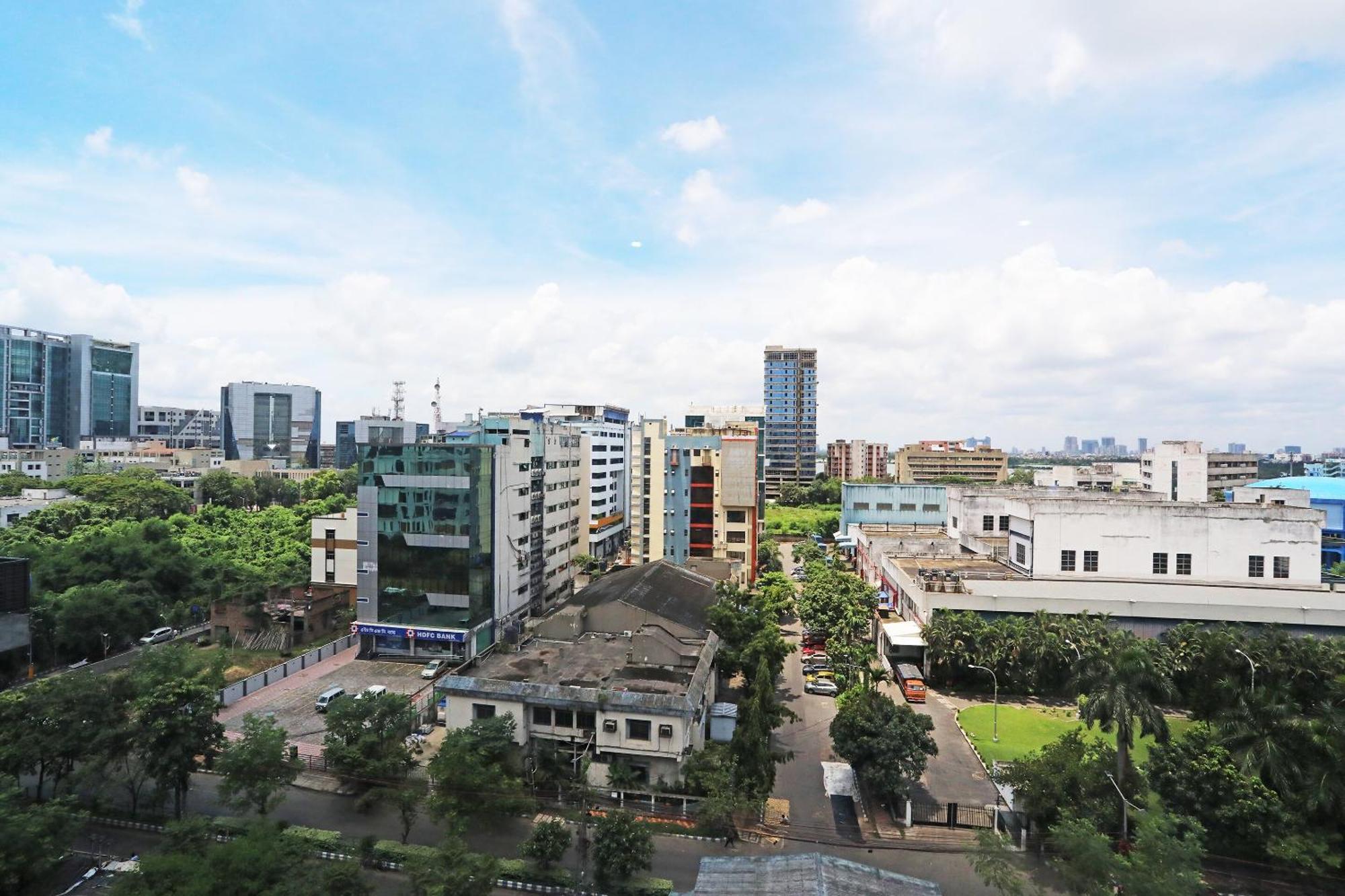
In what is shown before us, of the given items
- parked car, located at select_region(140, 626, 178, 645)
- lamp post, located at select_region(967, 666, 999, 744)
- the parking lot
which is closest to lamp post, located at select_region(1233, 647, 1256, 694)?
lamp post, located at select_region(967, 666, 999, 744)

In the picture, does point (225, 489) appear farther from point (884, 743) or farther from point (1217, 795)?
point (1217, 795)

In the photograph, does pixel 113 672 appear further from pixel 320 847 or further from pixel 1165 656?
pixel 1165 656

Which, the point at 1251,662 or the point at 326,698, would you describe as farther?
the point at 326,698

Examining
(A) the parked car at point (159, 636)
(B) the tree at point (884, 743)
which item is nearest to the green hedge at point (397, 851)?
(B) the tree at point (884, 743)

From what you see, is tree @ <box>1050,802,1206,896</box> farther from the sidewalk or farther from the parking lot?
the sidewalk

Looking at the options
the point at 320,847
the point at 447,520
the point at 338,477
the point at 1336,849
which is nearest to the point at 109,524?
the point at 338,477

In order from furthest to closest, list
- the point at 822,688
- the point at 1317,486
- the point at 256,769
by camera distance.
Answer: the point at 1317,486, the point at 822,688, the point at 256,769

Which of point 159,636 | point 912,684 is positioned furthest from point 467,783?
point 159,636
